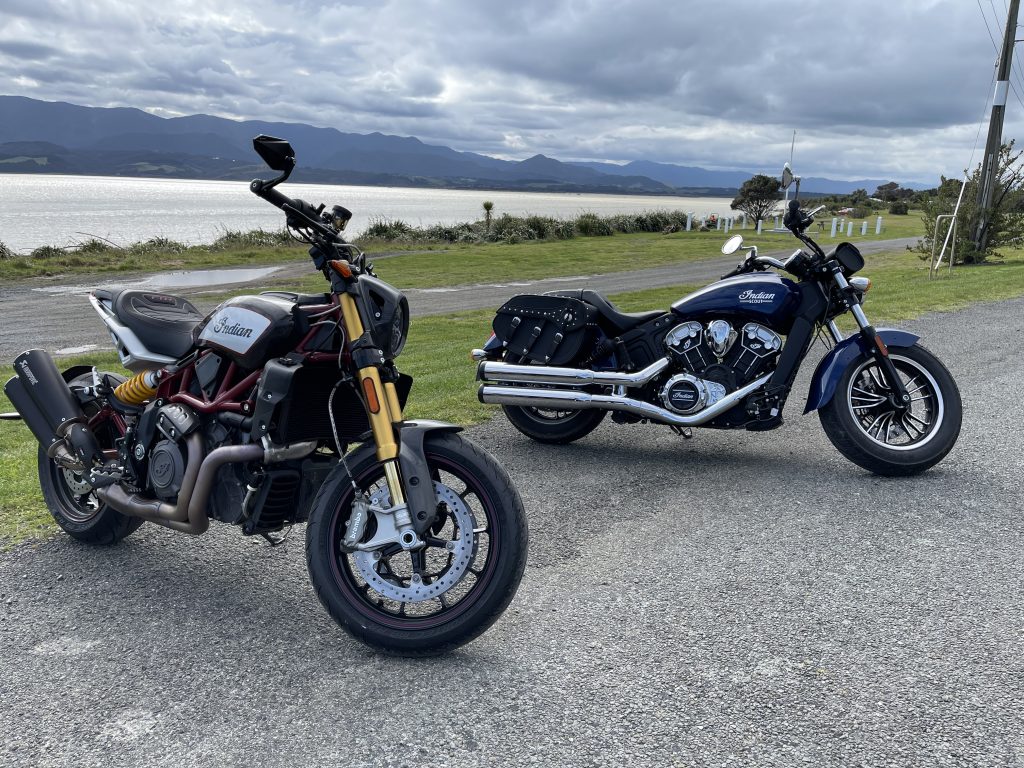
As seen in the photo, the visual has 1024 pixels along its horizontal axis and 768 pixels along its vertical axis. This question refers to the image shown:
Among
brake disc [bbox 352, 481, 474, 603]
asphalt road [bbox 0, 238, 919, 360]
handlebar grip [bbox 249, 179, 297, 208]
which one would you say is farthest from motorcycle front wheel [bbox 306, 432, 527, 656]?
asphalt road [bbox 0, 238, 919, 360]

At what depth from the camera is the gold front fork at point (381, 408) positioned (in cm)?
310

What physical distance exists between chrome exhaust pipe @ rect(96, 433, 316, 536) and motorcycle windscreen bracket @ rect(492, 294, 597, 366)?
8.69 feet

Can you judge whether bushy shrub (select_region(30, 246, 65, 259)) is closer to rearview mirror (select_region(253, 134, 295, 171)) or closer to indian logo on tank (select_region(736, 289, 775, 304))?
indian logo on tank (select_region(736, 289, 775, 304))

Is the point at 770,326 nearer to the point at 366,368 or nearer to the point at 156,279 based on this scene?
the point at 366,368

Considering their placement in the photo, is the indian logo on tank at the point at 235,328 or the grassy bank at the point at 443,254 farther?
the grassy bank at the point at 443,254

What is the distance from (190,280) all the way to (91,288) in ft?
15.2

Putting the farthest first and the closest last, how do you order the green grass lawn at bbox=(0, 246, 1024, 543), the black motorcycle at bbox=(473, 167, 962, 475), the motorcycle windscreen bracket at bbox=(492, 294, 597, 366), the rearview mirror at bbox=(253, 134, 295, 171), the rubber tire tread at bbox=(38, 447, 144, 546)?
the motorcycle windscreen bracket at bbox=(492, 294, 597, 366) → the black motorcycle at bbox=(473, 167, 962, 475) → the green grass lawn at bbox=(0, 246, 1024, 543) → the rubber tire tread at bbox=(38, 447, 144, 546) → the rearview mirror at bbox=(253, 134, 295, 171)

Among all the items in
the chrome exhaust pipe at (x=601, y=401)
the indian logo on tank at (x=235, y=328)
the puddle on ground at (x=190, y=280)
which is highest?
the indian logo on tank at (x=235, y=328)

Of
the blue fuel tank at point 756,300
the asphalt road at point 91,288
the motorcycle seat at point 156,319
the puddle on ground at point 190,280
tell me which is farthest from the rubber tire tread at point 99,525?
the puddle on ground at point 190,280

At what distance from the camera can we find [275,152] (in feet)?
9.78

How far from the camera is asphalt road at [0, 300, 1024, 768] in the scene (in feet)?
8.55

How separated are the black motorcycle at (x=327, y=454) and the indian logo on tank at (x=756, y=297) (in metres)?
2.82

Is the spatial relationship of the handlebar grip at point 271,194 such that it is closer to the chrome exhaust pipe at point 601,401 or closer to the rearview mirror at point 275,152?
the rearview mirror at point 275,152

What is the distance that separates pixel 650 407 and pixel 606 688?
2.90m
